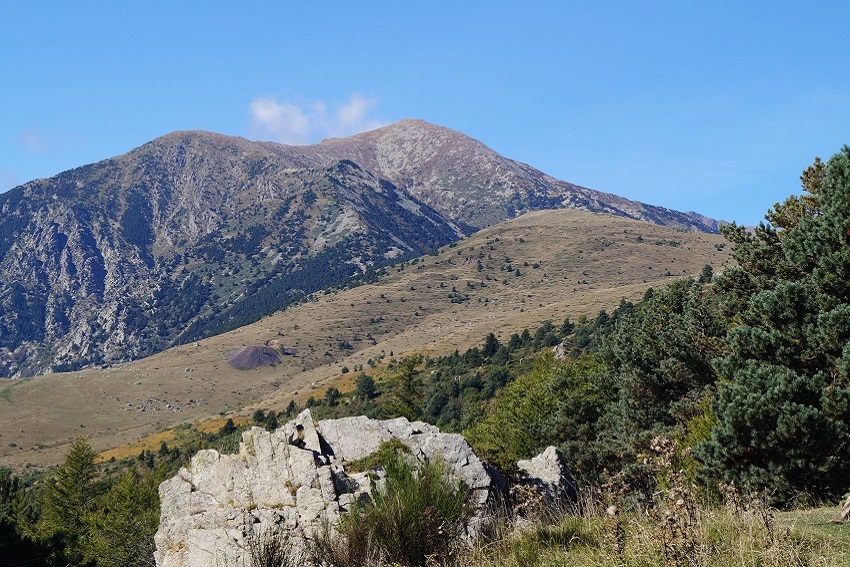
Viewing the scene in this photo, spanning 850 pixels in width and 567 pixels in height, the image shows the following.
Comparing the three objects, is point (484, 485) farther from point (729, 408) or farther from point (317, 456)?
point (729, 408)

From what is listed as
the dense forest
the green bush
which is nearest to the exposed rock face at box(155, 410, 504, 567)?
the dense forest

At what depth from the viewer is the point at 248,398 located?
160 metres

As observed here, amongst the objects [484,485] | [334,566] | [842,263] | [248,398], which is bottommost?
[248,398]

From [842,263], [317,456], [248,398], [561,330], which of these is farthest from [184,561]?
[248,398]

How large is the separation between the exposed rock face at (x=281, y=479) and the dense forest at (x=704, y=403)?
4.34 feet

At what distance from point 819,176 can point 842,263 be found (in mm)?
8723

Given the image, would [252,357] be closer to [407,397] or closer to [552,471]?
[407,397]

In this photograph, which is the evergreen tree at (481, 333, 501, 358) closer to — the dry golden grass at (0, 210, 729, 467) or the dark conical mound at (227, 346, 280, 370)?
the dry golden grass at (0, 210, 729, 467)

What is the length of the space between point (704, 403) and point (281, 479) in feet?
49.1

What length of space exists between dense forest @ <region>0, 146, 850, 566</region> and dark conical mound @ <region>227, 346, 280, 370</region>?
375 ft

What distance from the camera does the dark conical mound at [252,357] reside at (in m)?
185

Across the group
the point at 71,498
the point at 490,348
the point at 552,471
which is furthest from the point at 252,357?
the point at 552,471

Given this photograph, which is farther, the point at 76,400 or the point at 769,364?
the point at 76,400

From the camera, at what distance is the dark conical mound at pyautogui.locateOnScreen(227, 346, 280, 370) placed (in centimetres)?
18462
